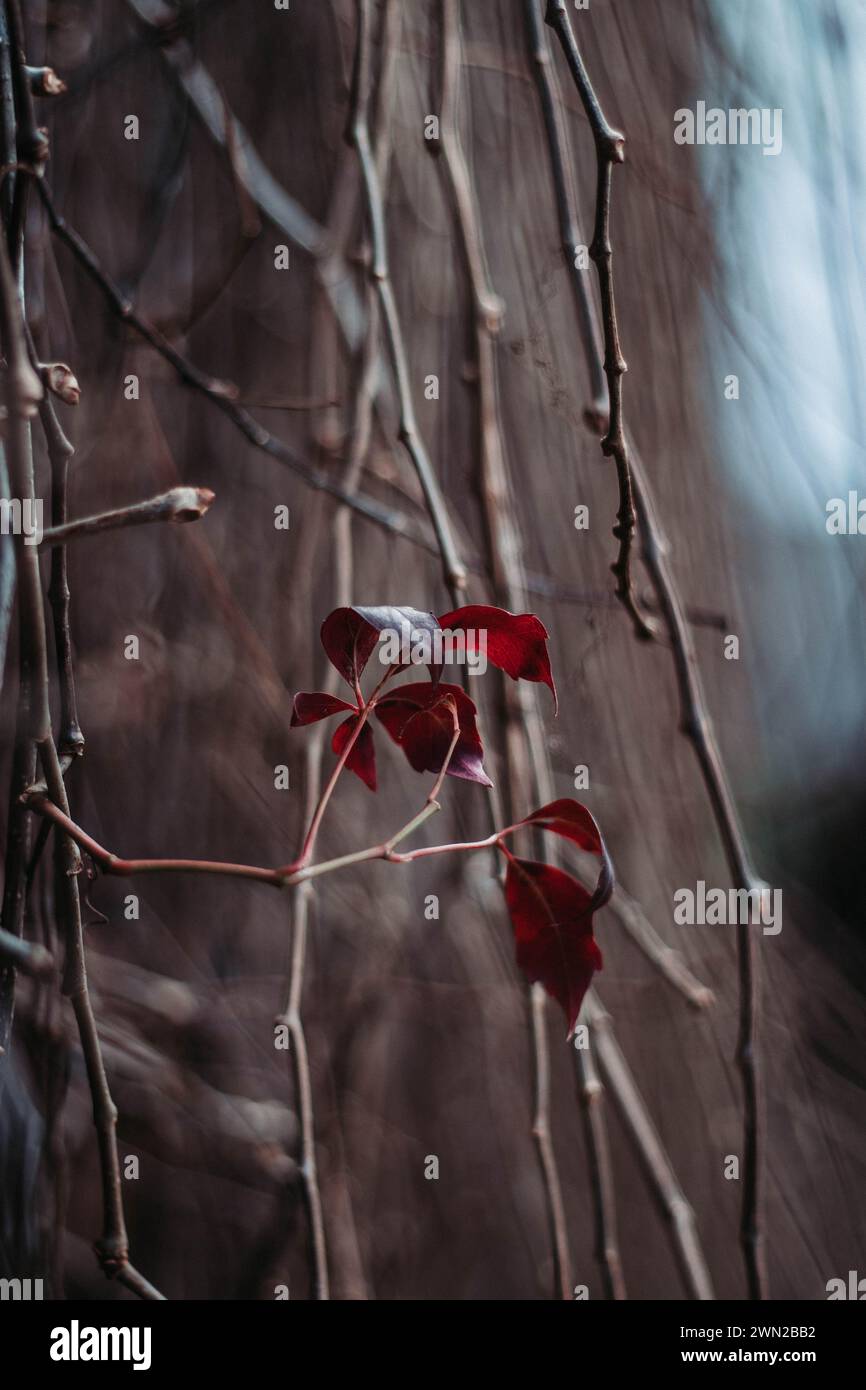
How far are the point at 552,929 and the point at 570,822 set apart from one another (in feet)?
0.16

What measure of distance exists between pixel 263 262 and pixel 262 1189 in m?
0.84

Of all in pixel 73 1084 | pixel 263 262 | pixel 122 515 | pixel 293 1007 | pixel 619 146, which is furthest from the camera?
pixel 263 262

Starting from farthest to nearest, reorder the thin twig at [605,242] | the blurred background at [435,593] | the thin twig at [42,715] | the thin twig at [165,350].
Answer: the blurred background at [435,593]
the thin twig at [165,350]
the thin twig at [605,242]
the thin twig at [42,715]

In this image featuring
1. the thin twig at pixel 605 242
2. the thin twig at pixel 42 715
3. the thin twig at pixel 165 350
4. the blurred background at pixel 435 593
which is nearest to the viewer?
the thin twig at pixel 42 715

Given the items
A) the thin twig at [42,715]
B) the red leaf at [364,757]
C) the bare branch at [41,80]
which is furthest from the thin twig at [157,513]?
the bare branch at [41,80]

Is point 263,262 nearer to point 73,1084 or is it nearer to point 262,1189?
point 73,1084

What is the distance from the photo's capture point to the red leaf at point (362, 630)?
0.33m

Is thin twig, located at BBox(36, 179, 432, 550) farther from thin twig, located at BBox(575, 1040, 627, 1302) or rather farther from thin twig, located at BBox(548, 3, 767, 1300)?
thin twig, located at BBox(575, 1040, 627, 1302)

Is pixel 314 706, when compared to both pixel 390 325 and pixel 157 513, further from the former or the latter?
pixel 390 325

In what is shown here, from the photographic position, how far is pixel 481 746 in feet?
1.28

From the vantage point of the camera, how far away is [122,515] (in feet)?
0.99

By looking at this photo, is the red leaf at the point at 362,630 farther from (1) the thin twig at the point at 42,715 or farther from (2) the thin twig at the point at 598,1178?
(2) the thin twig at the point at 598,1178

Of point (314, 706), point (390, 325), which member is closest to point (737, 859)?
point (314, 706)
